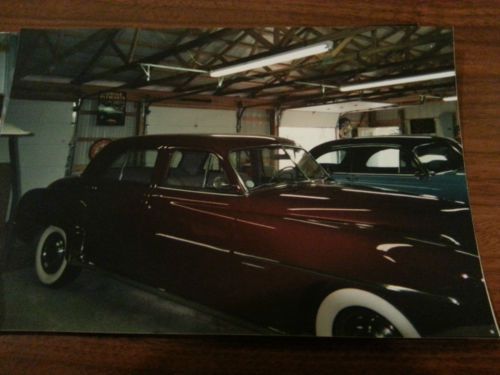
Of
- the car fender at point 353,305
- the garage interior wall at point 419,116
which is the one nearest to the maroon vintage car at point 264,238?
the car fender at point 353,305

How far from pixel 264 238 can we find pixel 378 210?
0.27m

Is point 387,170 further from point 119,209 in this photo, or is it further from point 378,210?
point 119,209

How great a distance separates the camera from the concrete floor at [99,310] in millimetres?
690

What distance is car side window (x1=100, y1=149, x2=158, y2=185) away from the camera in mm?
780

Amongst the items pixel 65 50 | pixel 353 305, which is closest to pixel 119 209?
pixel 65 50

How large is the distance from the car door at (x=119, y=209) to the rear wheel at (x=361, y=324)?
0.48 meters

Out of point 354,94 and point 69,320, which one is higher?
point 354,94

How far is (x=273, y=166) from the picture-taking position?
77cm

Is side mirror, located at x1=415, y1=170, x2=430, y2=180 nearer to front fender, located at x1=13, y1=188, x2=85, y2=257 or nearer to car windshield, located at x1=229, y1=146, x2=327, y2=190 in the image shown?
car windshield, located at x1=229, y1=146, x2=327, y2=190

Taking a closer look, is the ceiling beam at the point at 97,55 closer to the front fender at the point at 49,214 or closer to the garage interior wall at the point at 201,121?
the garage interior wall at the point at 201,121

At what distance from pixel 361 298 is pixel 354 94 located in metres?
0.56

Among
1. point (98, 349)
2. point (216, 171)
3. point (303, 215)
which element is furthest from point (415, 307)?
point (98, 349)

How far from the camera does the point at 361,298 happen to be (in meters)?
0.62

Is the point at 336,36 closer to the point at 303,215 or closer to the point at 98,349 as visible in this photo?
the point at 303,215
